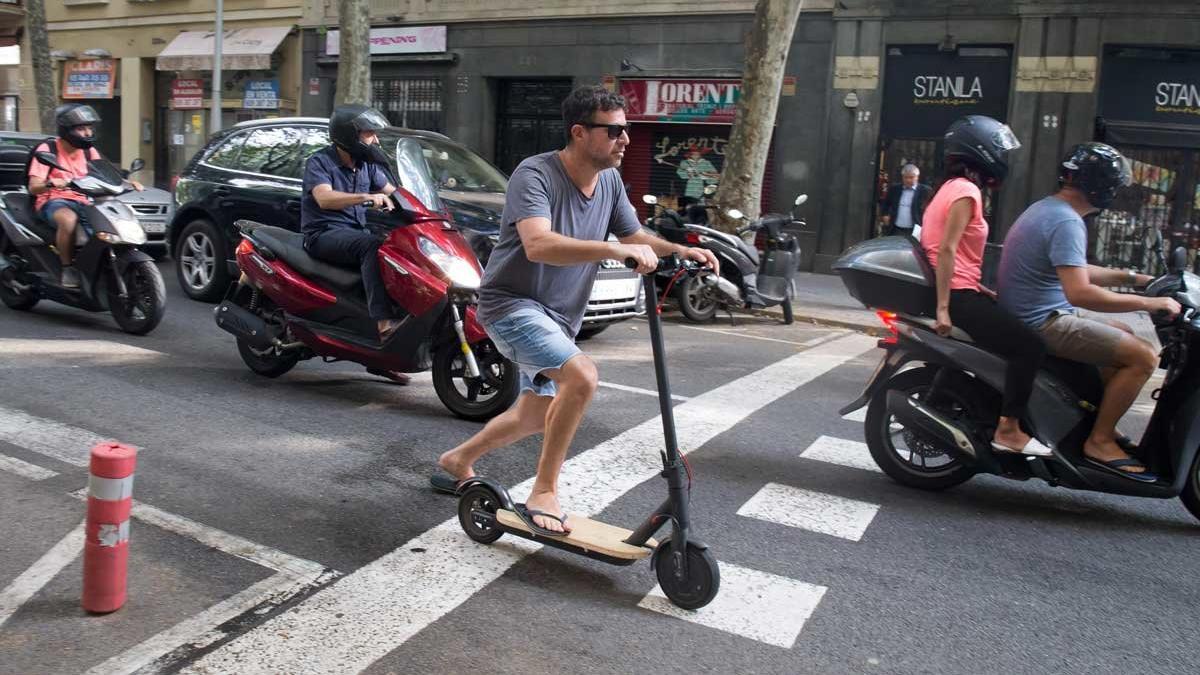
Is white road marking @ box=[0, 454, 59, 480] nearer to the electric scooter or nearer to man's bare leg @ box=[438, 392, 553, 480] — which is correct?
man's bare leg @ box=[438, 392, 553, 480]

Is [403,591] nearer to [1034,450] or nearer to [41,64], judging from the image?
[1034,450]

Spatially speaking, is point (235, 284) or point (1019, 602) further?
point (235, 284)

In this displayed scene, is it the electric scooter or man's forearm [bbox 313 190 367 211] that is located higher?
man's forearm [bbox 313 190 367 211]

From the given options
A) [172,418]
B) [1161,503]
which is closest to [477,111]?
[172,418]

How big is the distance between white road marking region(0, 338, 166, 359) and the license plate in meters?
3.40

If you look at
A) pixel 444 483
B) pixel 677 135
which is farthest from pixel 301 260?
pixel 677 135

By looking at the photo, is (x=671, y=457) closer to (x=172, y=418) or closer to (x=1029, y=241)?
(x=1029, y=241)

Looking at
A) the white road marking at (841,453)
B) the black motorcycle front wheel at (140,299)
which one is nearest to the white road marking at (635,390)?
the white road marking at (841,453)

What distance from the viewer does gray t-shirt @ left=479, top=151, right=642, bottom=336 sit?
13.4 feet

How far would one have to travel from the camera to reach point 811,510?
208 inches

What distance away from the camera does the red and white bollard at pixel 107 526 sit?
3.52 metres

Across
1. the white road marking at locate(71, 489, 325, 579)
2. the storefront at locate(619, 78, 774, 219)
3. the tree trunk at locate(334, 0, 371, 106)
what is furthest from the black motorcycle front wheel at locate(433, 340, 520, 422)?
the storefront at locate(619, 78, 774, 219)

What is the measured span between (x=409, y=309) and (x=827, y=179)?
13533 mm

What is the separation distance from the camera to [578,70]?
2153 cm
